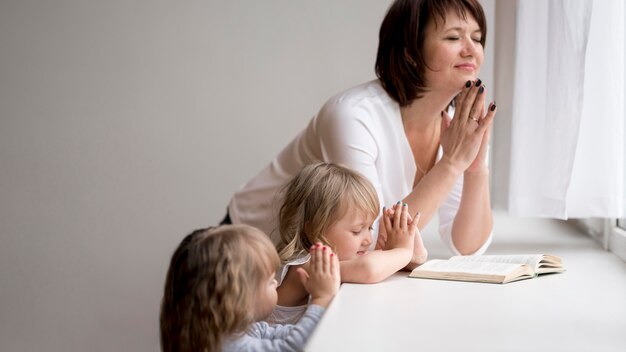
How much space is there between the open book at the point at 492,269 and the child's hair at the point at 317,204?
0.18 metres

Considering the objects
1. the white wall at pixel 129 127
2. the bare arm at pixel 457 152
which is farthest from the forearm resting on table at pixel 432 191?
the white wall at pixel 129 127

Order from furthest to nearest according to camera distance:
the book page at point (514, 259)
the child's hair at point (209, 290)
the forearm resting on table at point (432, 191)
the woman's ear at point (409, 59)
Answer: the woman's ear at point (409, 59) → the forearm resting on table at point (432, 191) → the book page at point (514, 259) → the child's hair at point (209, 290)

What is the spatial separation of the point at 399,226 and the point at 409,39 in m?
0.52

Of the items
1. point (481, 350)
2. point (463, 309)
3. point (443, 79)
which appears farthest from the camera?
point (443, 79)

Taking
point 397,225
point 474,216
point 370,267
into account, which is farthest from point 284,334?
point 474,216

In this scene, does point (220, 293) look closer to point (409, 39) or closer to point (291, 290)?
point (291, 290)

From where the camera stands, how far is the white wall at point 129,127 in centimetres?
324

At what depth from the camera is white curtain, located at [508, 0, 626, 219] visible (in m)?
1.71

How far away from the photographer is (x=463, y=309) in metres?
1.29

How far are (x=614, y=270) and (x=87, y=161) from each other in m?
2.31

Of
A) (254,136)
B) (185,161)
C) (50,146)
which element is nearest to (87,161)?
(50,146)

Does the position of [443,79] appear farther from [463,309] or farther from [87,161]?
[87,161]

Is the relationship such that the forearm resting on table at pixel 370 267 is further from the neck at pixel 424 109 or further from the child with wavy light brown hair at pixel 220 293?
the neck at pixel 424 109

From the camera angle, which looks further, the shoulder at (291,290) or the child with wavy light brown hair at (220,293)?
the shoulder at (291,290)
